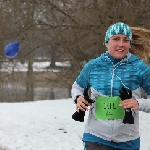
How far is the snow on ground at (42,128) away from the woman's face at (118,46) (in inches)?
164

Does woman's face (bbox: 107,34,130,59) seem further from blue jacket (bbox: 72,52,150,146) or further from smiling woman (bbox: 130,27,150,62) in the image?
smiling woman (bbox: 130,27,150,62)

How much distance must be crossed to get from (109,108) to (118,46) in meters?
0.47

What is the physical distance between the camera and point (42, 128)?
8.65 metres

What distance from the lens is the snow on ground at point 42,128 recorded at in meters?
7.20

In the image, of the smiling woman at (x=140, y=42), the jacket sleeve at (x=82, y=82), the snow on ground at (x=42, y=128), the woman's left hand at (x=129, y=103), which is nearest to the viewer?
the woman's left hand at (x=129, y=103)

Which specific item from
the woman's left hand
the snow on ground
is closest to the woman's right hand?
the woman's left hand

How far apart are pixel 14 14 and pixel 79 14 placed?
1.77 metres

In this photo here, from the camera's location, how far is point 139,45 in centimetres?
356

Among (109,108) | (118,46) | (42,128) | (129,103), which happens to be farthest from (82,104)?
(42,128)

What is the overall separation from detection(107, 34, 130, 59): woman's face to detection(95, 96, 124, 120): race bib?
13.0 inches

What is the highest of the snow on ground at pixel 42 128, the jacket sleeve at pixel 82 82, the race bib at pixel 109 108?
the jacket sleeve at pixel 82 82

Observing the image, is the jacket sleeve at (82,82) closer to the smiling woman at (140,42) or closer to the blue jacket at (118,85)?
the blue jacket at (118,85)

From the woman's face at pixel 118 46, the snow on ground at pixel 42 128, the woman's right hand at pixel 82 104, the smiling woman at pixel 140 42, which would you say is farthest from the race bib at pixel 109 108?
the snow on ground at pixel 42 128

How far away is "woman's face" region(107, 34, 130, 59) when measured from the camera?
2.88 meters
